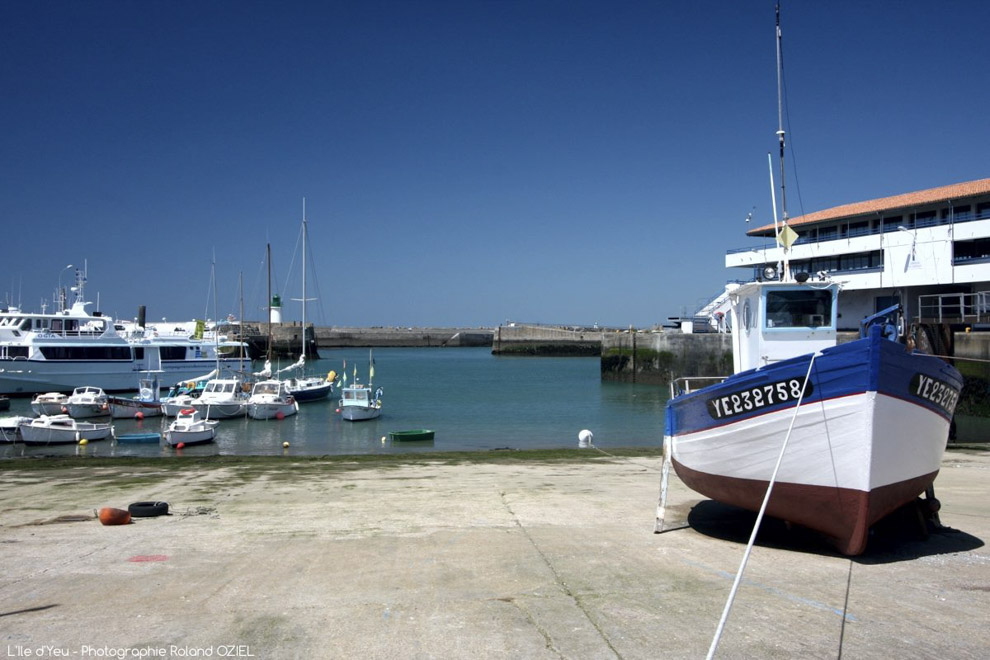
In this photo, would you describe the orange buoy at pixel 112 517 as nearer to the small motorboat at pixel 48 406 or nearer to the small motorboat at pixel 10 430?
the small motorboat at pixel 10 430

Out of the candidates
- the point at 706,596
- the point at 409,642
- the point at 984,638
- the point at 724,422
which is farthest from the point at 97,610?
the point at 984,638

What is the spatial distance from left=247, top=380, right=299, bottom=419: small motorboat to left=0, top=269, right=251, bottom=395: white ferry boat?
1211cm

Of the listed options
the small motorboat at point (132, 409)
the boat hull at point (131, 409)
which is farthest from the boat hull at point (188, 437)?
the boat hull at point (131, 409)

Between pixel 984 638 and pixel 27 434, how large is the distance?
2754 centimetres

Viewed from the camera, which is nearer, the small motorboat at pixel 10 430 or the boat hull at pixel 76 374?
the small motorboat at pixel 10 430

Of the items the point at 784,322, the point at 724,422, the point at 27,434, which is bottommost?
the point at 27,434

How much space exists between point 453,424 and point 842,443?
25.6m

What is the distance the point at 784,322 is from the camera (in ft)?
32.4

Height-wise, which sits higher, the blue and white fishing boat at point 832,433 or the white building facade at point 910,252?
the white building facade at point 910,252

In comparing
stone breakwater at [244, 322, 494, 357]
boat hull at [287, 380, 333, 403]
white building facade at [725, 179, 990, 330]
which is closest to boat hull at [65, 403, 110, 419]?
boat hull at [287, 380, 333, 403]

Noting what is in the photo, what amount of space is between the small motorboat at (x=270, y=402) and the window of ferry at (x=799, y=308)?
1101 inches

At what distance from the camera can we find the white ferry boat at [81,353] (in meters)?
42.4

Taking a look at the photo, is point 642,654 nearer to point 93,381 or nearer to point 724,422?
point 724,422

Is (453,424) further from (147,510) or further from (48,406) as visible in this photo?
(147,510)
